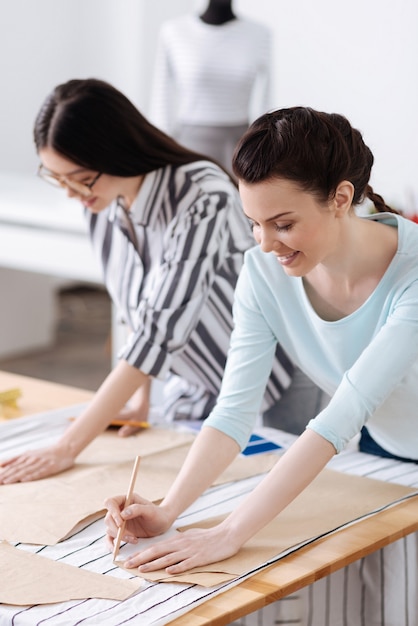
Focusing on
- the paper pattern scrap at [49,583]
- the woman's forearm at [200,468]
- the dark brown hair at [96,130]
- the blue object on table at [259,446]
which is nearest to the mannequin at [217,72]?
the dark brown hair at [96,130]

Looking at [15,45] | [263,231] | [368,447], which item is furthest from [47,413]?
[15,45]

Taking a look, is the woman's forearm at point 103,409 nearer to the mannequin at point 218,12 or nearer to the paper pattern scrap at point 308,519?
the paper pattern scrap at point 308,519

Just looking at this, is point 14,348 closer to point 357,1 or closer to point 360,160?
point 357,1

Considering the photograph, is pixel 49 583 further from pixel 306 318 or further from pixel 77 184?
pixel 77 184

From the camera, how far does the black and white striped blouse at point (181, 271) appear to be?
187cm

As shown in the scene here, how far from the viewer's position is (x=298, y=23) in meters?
5.12

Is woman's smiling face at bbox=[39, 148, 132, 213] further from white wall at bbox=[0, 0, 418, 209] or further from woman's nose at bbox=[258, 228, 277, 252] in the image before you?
white wall at bbox=[0, 0, 418, 209]

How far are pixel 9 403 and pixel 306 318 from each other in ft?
2.42

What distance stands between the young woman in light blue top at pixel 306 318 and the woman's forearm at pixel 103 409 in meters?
0.26

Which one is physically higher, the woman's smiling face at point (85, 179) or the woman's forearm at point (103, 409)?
the woman's smiling face at point (85, 179)

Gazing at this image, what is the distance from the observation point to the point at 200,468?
61.2 inches

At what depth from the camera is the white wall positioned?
482 centimetres

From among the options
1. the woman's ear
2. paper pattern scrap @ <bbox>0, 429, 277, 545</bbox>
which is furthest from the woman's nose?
paper pattern scrap @ <bbox>0, 429, 277, 545</bbox>

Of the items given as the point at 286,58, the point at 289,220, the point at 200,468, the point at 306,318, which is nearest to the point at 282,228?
the point at 289,220
